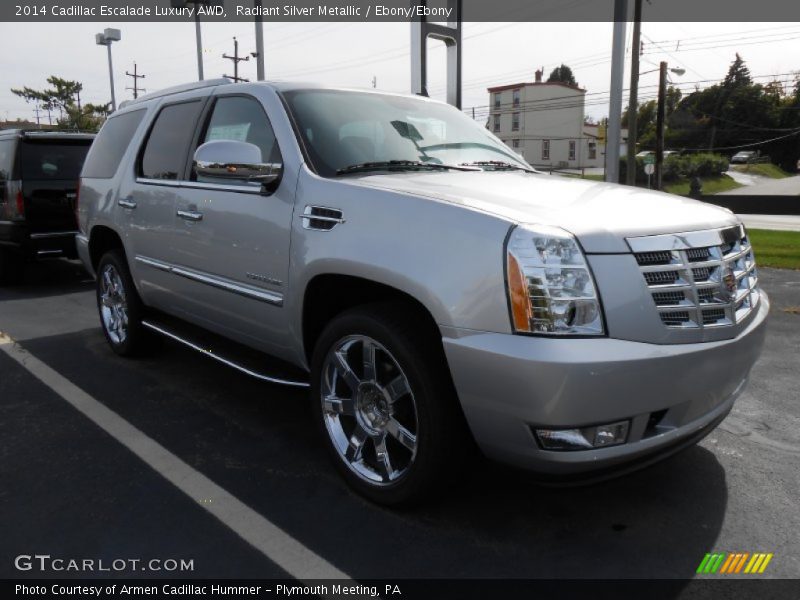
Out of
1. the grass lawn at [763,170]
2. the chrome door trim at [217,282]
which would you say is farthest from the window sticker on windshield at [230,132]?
the grass lawn at [763,170]

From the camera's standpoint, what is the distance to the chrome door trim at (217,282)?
11.1 feet

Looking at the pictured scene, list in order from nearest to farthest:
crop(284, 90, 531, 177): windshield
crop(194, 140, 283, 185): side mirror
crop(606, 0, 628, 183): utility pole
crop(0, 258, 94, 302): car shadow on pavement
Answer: crop(194, 140, 283, 185): side mirror → crop(284, 90, 531, 177): windshield → crop(0, 258, 94, 302): car shadow on pavement → crop(606, 0, 628, 183): utility pole

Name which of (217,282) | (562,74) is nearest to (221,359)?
(217,282)

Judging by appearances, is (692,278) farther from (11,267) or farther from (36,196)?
(11,267)

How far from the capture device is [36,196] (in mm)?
8656

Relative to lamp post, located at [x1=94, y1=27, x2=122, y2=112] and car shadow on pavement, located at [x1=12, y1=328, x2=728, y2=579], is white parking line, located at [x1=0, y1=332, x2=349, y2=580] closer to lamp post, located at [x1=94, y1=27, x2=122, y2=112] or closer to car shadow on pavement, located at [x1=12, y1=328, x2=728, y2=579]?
car shadow on pavement, located at [x1=12, y1=328, x2=728, y2=579]

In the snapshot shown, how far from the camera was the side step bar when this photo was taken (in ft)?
11.3

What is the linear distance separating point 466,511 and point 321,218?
1443 mm

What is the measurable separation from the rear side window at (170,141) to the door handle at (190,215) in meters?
0.29

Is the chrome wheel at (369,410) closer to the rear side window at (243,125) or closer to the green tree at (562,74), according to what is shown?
the rear side window at (243,125)

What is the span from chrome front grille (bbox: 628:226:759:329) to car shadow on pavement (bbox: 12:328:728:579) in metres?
0.74

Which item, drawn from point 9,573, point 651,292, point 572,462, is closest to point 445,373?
point 572,462

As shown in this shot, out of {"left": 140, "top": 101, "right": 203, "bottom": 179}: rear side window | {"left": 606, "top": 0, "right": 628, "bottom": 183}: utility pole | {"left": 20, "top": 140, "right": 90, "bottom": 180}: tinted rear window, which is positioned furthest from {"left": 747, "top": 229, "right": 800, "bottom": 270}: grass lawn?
{"left": 20, "top": 140, "right": 90, "bottom": 180}: tinted rear window

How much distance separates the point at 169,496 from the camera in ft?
10.0
